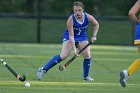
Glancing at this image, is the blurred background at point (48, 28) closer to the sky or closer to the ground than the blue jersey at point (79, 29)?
closer to the ground

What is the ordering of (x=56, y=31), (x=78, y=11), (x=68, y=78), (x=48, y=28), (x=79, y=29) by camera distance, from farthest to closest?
(x=56, y=31)
(x=48, y=28)
(x=68, y=78)
(x=79, y=29)
(x=78, y=11)

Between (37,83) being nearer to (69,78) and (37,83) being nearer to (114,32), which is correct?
(69,78)

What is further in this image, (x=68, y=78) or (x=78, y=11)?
(x=68, y=78)

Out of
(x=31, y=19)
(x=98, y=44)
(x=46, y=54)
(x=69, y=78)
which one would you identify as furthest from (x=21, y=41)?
(x=69, y=78)

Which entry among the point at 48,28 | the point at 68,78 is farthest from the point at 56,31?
the point at 68,78

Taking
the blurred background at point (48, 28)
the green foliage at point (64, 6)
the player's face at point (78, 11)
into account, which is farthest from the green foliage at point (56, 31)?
the player's face at point (78, 11)

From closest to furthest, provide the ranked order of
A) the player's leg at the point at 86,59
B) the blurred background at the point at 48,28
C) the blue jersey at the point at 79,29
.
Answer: the blue jersey at the point at 79,29 → the player's leg at the point at 86,59 → the blurred background at the point at 48,28

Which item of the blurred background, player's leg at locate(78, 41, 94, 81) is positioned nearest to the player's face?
player's leg at locate(78, 41, 94, 81)

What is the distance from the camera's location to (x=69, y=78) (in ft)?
47.3

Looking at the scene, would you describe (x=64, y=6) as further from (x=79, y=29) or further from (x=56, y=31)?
(x=79, y=29)

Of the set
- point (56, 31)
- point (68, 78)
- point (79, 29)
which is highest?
point (79, 29)

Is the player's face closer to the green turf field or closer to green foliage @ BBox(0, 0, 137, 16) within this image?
the green turf field

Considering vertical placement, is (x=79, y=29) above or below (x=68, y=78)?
above

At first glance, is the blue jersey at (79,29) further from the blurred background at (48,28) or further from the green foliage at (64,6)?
the green foliage at (64,6)
